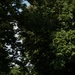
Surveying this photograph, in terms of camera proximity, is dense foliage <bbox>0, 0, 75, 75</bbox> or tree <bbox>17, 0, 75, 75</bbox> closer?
dense foliage <bbox>0, 0, 75, 75</bbox>

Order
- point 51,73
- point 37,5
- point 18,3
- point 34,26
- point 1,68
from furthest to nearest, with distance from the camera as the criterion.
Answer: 1. point 51,73
2. point 37,5
3. point 34,26
4. point 18,3
5. point 1,68

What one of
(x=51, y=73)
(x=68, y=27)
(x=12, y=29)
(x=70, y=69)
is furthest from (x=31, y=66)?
(x=12, y=29)

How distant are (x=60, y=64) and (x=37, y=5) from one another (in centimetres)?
605

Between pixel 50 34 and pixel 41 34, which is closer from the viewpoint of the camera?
pixel 50 34

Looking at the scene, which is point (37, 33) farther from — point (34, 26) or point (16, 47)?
point (16, 47)

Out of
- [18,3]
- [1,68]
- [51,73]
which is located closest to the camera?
[1,68]

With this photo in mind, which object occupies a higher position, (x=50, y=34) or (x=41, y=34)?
(x=41, y=34)

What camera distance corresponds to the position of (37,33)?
26.5 meters

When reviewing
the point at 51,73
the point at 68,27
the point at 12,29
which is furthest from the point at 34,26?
the point at 51,73

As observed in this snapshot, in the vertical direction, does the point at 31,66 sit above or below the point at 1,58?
above

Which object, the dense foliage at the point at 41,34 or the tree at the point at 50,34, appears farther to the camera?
the tree at the point at 50,34

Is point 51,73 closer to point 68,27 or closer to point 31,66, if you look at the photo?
point 31,66

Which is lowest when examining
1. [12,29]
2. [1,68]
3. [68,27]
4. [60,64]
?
[1,68]

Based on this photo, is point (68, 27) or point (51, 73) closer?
point (68, 27)
